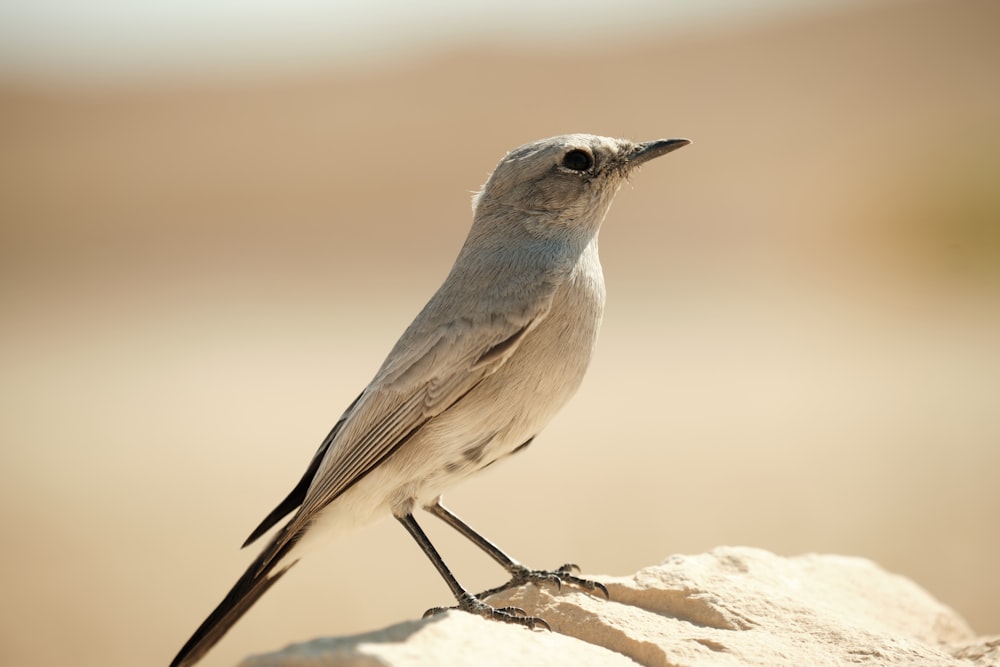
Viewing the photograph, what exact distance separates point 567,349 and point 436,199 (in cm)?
3456

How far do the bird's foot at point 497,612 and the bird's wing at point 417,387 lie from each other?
759mm

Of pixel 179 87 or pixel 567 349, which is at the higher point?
pixel 179 87

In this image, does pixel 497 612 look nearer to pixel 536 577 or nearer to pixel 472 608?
pixel 472 608

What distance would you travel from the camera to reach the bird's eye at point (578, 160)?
5.31 meters

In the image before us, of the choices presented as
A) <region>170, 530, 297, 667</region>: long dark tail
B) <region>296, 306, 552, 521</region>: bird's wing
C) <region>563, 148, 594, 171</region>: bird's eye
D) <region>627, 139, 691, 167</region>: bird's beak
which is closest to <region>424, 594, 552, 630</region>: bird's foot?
<region>296, 306, 552, 521</region>: bird's wing

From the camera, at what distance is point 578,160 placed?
5.33 m

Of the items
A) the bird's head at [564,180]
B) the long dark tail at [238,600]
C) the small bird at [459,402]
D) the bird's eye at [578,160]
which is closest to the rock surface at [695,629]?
the small bird at [459,402]

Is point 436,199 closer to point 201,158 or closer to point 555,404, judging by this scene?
point 201,158

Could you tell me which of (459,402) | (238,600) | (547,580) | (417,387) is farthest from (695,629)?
(238,600)

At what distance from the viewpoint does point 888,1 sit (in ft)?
167

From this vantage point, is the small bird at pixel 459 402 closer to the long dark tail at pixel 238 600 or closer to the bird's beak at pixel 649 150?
the long dark tail at pixel 238 600

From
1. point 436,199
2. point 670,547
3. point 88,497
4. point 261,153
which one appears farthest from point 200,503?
point 261,153

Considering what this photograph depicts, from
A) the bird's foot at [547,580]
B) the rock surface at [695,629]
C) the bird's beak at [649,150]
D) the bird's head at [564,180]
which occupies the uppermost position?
the bird's beak at [649,150]

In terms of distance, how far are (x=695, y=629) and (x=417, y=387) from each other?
1.66 m
